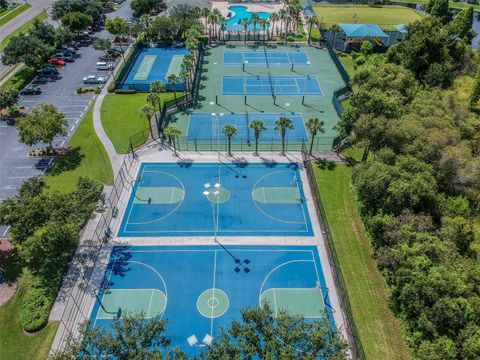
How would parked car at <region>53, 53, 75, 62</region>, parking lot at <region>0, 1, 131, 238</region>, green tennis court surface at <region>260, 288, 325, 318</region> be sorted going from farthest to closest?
parked car at <region>53, 53, 75, 62</region> < parking lot at <region>0, 1, 131, 238</region> < green tennis court surface at <region>260, 288, 325, 318</region>

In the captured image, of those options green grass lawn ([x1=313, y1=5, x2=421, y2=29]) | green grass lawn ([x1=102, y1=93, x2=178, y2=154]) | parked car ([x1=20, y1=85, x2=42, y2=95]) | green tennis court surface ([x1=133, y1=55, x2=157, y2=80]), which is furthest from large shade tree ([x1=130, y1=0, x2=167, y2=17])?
green grass lawn ([x1=313, y1=5, x2=421, y2=29])

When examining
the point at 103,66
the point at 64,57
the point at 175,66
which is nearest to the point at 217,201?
the point at 175,66

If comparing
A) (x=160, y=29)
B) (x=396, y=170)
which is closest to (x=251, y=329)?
(x=396, y=170)

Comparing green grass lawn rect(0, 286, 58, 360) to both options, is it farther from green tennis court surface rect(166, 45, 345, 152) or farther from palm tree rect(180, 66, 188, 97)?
palm tree rect(180, 66, 188, 97)

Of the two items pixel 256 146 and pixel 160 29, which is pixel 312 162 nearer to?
pixel 256 146

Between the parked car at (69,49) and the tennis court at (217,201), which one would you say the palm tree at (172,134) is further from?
the parked car at (69,49)
